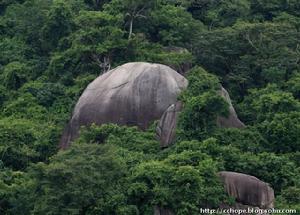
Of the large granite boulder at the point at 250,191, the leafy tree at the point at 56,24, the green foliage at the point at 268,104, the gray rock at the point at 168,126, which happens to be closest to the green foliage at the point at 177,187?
the large granite boulder at the point at 250,191

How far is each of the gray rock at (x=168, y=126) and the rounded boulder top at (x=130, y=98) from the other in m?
0.66

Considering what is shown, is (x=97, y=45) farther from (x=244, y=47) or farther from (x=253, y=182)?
(x=253, y=182)

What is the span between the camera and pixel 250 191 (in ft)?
97.9

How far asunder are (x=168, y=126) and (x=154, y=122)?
593 mm

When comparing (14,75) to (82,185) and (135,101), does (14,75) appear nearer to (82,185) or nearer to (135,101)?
(135,101)

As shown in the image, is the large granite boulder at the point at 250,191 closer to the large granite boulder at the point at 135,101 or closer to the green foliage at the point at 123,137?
the green foliage at the point at 123,137

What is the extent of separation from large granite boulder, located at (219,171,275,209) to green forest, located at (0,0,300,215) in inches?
13.8

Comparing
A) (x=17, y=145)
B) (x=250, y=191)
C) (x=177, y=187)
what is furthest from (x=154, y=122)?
(x=250, y=191)

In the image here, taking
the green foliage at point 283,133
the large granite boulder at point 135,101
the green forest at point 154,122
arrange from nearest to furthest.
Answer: the green forest at point 154,122 < the green foliage at point 283,133 < the large granite boulder at point 135,101

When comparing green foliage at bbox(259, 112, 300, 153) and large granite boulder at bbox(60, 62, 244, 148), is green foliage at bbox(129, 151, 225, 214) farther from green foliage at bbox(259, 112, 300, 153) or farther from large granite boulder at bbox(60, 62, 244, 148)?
large granite boulder at bbox(60, 62, 244, 148)

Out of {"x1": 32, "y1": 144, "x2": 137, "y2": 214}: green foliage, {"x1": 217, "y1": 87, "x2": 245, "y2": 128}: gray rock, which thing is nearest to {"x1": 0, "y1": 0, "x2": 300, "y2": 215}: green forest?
{"x1": 32, "y1": 144, "x2": 137, "y2": 214}: green foliage

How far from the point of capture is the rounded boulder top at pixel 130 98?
1372 inches

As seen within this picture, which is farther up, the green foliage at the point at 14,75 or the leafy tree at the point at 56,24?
the leafy tree at the point at 56,24

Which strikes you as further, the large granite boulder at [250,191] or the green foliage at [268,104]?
the green foliage at [268,104]
